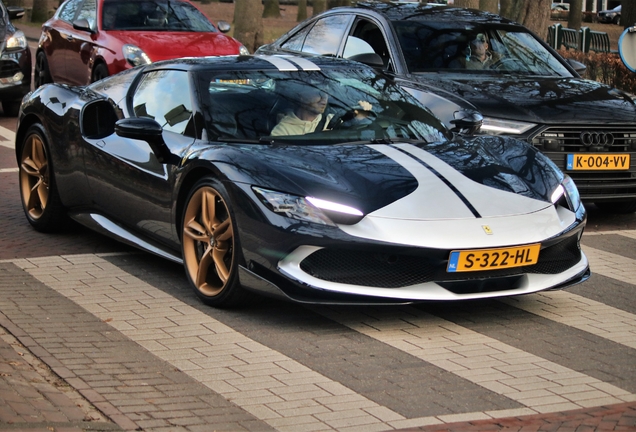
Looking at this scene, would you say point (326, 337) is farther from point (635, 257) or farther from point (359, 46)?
point (359, 46)

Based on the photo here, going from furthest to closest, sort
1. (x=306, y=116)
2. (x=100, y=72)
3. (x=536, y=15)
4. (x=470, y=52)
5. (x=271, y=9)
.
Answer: (x=271, y=9) → (x=536, y=15) → (x=100, y=72) → (x=470, y=52) → (x=306, y=116)

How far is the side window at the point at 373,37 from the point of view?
1052 centimetres

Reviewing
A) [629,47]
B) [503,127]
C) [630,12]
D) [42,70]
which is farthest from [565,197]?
[630,12]

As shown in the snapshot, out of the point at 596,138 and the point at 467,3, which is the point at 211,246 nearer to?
the point at 596,138

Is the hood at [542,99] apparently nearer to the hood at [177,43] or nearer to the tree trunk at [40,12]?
the hood at [177,43]

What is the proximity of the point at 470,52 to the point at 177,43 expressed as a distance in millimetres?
5603

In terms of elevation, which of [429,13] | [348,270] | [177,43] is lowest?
[177,43]

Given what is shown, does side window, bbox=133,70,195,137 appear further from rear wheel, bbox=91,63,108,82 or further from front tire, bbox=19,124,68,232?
rear wheel, bbox=91,63,108,82

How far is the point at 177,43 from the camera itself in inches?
589

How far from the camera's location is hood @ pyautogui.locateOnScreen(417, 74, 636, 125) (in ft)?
30.1

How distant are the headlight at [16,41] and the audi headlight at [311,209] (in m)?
11.0

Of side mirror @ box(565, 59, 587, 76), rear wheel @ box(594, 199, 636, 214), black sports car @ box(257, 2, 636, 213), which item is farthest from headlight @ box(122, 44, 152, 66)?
rear wheel @ box(594, 199, 636, 214)

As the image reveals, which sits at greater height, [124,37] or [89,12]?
[89,12]

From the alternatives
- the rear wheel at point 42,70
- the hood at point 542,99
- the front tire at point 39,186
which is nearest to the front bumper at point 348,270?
the front tire at point 39,186
